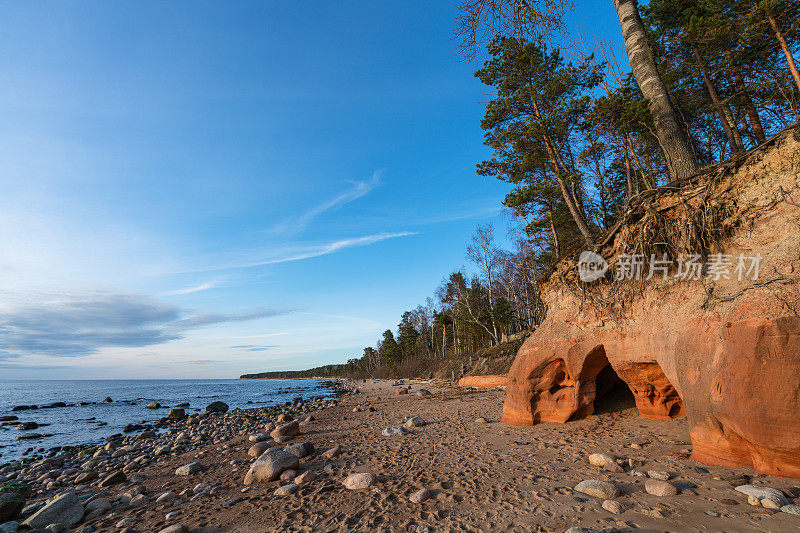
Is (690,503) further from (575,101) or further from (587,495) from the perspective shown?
(575,101)

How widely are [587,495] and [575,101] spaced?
1408 cm

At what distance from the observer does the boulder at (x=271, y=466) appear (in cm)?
553

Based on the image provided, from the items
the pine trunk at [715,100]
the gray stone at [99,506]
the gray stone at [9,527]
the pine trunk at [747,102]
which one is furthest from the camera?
the pine trunk at [747,102]

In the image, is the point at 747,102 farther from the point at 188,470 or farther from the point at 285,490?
the point at 188,470

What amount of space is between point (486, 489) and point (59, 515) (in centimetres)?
628

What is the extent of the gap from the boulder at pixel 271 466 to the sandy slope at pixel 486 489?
0.18 m

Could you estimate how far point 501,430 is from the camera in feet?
25.5

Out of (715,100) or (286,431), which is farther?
(715,100)

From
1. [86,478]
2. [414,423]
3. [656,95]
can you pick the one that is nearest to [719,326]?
[656,95]

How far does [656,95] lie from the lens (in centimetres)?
705

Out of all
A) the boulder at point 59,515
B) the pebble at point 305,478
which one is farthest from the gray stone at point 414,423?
the boulder at point 59,515

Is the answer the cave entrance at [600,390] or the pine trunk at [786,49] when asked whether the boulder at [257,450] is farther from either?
the pine trunk at [786,49]

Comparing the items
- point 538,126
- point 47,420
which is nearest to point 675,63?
point 538,126

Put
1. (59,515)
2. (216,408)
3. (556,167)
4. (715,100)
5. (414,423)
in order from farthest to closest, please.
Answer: (216,408) < (556,167) < (715,100) < (414,423) < (59,515)
